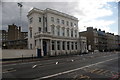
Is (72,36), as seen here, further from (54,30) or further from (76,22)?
(54,30)

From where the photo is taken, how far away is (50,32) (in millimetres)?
31312

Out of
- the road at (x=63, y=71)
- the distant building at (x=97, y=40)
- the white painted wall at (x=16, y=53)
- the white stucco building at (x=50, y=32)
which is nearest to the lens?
the road at (x=63, y=71)

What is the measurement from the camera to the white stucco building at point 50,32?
30725 mm

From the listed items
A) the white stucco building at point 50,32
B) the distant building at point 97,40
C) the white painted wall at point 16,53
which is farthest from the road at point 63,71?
the distant building at point 97,40

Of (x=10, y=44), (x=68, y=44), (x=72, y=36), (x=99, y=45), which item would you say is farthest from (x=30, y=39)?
(x=99, y=45)

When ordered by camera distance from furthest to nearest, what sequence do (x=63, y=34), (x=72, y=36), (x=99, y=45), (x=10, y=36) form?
(x=10, y=36)
(x=99, y=45)
(x=72, y=36)
(x=63, y=34)

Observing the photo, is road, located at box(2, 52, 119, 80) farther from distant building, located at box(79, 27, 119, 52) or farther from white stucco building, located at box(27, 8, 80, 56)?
distant building, located at box(79, 27, 119, 52)

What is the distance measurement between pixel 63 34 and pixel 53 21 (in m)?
6.53

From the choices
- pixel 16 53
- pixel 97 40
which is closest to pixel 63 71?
pixel 16 53

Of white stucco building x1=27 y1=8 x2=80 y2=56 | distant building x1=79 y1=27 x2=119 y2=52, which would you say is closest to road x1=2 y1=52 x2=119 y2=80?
white stucco building x1=27 y1=8 x2=80 y2=56

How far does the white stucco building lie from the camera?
1210 inches

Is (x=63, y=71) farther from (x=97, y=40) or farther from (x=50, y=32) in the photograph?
(x=97, y=40)

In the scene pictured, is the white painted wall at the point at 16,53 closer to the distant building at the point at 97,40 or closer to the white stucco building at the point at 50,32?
the white stucco building at the point at 50,32

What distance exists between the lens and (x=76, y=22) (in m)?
44.4
